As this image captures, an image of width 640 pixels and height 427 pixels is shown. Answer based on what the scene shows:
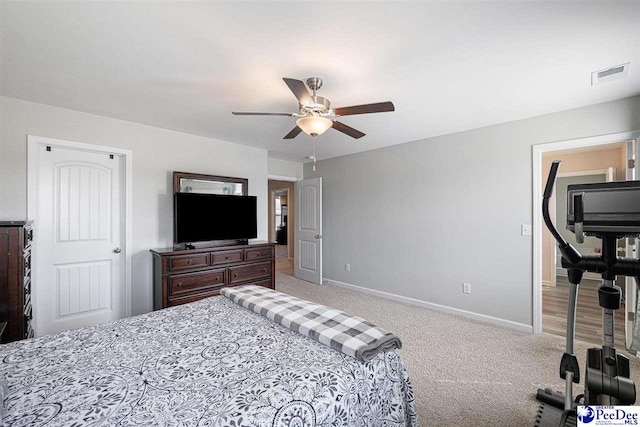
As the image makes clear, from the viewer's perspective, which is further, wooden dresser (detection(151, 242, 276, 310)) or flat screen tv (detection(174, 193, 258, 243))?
flat screen tv (detection(174, 193, 258, 243))

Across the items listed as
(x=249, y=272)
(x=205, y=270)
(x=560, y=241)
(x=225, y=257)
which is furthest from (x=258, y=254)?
(x=560, y=241)

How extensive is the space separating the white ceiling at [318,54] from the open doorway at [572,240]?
1.96ft

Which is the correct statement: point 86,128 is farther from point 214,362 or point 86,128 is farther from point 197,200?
point 214,362

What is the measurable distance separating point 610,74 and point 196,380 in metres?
3.35

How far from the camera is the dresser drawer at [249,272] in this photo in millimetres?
3480

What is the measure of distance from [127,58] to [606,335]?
3.29 metres

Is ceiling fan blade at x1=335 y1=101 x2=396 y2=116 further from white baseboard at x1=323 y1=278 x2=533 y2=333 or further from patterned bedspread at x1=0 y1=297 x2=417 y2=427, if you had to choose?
white baseboard at x1=323 y1=278 x2=533 y2=333

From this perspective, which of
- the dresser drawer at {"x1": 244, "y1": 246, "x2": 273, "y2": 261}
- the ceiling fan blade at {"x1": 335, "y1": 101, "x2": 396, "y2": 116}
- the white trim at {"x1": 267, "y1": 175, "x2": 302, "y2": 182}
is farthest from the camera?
the white trim at {"x1": 267, "y1": 175, "x2": 302, "y2": 182}

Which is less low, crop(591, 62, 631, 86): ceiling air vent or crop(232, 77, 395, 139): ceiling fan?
crop(591, 62, 631, 86): ceiling air vent

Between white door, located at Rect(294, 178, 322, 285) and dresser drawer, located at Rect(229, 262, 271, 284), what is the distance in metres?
1.37

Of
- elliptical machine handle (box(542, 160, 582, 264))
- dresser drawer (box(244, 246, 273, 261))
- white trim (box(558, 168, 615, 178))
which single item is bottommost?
dresser drawer (box(244, 246, 273, 261))

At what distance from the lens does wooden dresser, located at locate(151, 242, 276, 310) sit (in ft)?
9.75

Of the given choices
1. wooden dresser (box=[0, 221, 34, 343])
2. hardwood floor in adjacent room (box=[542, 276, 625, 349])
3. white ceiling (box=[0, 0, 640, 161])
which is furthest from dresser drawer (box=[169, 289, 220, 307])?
hardwood floor in adjacent room (box=[542, 276, 625, 349])

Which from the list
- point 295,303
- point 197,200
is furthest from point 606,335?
point 197,200
